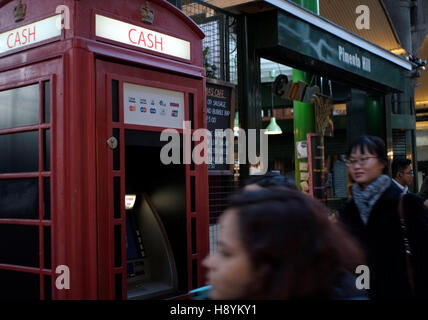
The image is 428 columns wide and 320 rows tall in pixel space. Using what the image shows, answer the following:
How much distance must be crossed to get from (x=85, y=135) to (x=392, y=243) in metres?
2.07

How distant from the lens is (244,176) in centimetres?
603

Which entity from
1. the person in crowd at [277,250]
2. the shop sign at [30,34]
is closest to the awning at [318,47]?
the shop sign at [30,34]

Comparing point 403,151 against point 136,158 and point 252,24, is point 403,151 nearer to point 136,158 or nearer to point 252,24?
point 252,24

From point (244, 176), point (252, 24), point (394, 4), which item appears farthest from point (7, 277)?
point (394, 4)

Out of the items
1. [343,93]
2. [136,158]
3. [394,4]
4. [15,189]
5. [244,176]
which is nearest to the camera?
[15,189]

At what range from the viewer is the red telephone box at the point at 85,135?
337 centimetres

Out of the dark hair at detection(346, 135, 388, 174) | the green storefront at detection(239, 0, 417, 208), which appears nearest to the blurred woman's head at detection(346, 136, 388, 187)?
the dark hair at detection(346, 135, 388, 174)

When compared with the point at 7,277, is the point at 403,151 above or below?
above

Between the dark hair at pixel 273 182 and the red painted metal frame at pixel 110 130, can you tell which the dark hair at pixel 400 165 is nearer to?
the red painted metal frame at pixel 110 130

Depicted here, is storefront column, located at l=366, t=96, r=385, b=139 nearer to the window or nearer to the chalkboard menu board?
the chalkboard menu board

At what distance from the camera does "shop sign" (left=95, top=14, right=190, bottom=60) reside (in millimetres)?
3615

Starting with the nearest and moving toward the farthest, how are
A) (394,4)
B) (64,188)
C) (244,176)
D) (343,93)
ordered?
1. (64,188)
2. (244,176)
3. (343,93)
4. (394,4)

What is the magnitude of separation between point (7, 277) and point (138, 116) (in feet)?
5.01
